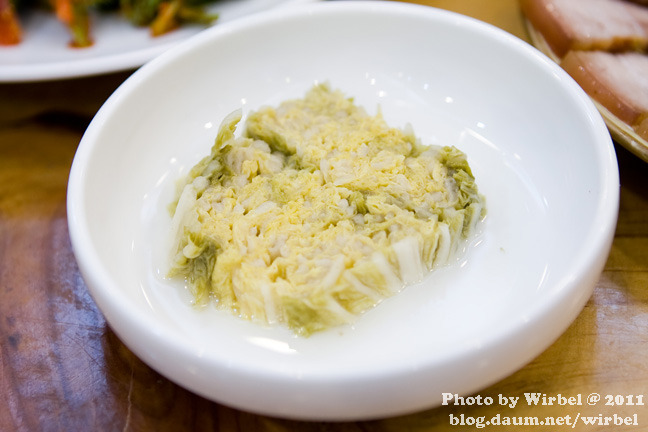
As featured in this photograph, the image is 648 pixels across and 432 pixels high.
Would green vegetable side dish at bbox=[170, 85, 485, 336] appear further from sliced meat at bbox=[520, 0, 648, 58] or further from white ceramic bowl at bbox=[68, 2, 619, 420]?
sliced meat at bbox=[520, 0, 648, 58]

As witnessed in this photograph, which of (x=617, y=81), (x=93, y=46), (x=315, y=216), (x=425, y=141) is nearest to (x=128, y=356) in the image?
(x=315, y=216)

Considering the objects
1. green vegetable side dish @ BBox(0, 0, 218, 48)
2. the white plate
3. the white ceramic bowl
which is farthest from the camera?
green vegetable side dish @ BBox(0, 0, 218, 48)

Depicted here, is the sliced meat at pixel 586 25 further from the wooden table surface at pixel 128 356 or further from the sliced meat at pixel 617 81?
the wooden table surface at pixel 128 356

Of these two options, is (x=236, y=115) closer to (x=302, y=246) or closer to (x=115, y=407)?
(x=302, y=246)

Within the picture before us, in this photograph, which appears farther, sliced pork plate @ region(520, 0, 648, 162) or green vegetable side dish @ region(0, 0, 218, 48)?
green vegetable side dish @ region(0, 0, 218, 48)

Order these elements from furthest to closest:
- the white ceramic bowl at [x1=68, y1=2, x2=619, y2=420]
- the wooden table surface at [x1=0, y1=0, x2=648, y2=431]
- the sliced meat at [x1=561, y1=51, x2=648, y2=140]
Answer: the sliced meat at [x1=561, y1=51, x2=648, y2=140]
the wooden table surface at [x1=0, y1=0, x2=648, y2=431]
the white ceramic bowl at [x1=68, y1=2, x2=619, y2=420]

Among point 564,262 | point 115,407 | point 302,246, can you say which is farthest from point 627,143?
point 115,407

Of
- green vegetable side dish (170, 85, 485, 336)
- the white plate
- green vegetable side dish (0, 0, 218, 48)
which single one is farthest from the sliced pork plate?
green vegetable side dish (0, 0, 218, 48)
